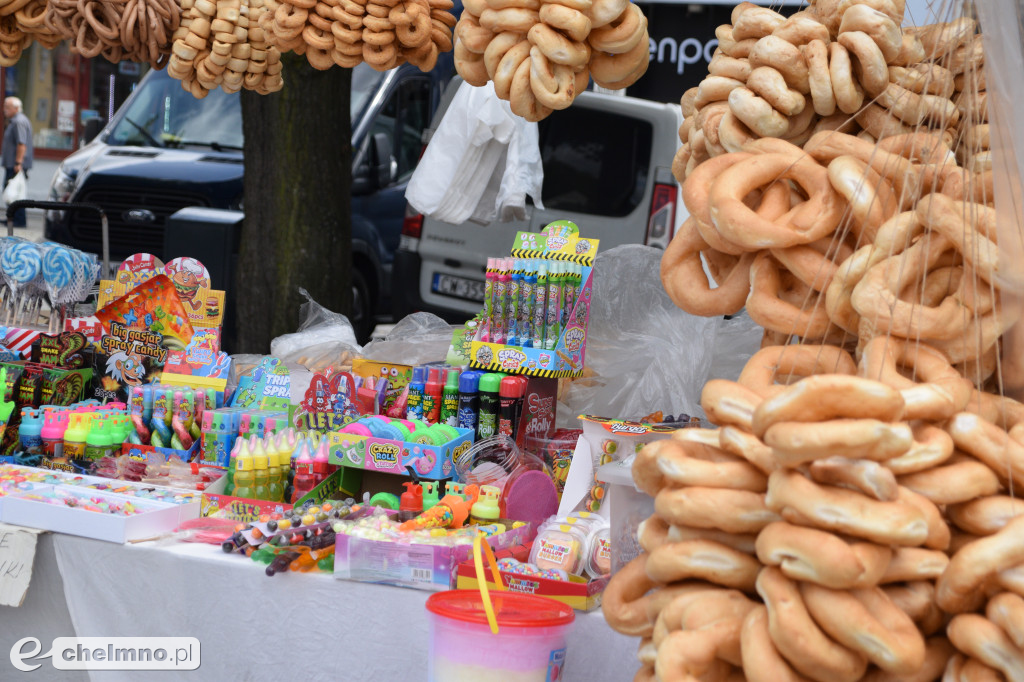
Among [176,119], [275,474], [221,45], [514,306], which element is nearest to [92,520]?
[275,474]

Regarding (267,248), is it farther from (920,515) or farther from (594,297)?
(920,515)

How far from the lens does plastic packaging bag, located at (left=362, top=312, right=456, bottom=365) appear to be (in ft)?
11.1

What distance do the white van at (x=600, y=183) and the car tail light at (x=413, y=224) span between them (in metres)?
0.13

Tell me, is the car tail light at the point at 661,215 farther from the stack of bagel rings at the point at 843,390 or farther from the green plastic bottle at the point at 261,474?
the stack of bagel rings at the point at 843,390

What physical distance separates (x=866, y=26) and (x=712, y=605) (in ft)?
3.25

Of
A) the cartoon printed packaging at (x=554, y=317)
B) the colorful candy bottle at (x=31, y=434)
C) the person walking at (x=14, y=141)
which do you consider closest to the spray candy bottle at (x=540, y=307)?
the cartoon printed packaging at (x=554, y=317)

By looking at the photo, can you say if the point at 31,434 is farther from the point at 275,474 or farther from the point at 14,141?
the point at 14,141

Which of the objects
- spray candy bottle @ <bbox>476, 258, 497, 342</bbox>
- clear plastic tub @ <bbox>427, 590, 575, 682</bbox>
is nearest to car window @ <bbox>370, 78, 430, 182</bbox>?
spray candy bottle @ <bbox>476, 258, 497, 342</bbox>

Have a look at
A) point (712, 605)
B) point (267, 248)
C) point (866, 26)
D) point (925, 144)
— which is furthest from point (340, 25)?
point (267, 248)

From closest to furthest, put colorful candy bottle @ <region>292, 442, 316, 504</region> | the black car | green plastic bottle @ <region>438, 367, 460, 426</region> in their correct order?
colorful candy bottle @ <region>292, 442, 316, 504</region>, green plastic bottle @ <region>438, 367, 460, 426</region>, the black car

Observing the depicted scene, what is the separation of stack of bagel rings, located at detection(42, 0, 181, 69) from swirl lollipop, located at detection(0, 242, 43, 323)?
745mm

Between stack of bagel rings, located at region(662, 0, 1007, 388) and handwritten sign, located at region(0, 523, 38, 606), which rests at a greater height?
stack of bagel rings, located at region(662, 0, 1007, 388)

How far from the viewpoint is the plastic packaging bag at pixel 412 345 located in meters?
3.39

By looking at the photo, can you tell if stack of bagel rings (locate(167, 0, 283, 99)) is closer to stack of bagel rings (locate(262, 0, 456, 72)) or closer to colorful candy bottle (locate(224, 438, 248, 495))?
stack of bagel rings (locate(262, 0, 456, 72))
